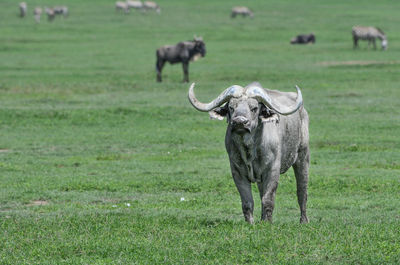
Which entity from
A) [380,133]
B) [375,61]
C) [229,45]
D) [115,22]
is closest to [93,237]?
[380,133]

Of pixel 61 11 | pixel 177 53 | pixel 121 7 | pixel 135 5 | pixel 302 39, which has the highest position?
pixel 177 53

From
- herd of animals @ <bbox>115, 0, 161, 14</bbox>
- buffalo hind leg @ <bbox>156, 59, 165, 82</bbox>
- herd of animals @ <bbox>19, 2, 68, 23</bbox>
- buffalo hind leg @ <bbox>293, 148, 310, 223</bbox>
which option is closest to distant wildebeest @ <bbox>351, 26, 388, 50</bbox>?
buffalo hind leg @ <bbox>156, 59, 165, 82</bbox>

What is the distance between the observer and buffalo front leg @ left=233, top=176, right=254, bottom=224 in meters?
9.92

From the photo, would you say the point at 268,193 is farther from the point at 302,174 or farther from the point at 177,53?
the point at 177,53

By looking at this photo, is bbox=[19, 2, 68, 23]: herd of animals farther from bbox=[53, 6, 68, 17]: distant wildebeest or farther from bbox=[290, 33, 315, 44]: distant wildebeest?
bbox=[290, 33, 315, 44]: distant wildebeest

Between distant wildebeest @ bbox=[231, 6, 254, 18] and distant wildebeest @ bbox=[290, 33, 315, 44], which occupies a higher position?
distant wildebeest @ bbox=[290, 33, 315, 44]

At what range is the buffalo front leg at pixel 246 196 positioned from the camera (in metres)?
9.92

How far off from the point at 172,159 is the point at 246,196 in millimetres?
8319

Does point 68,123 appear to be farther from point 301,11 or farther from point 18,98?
point 301,11

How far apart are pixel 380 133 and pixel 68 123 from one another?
8.75 metres

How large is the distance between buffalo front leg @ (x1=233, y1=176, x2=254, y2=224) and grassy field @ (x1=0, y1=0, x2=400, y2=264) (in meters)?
0.25

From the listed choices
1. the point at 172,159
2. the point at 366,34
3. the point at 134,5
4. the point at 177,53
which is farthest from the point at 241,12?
the point at 172,159

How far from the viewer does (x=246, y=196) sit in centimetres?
991

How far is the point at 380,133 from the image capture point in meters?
21.2
